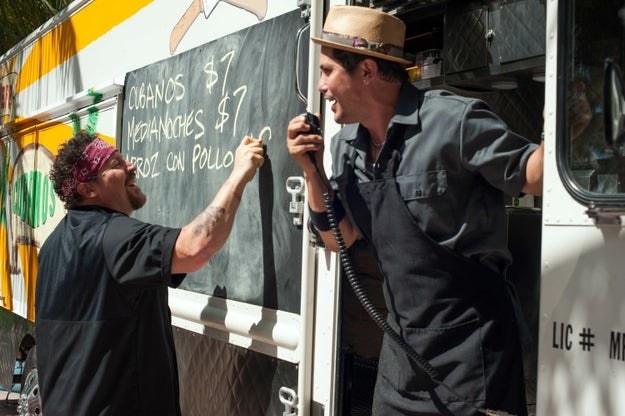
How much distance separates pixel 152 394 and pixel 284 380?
503 mm

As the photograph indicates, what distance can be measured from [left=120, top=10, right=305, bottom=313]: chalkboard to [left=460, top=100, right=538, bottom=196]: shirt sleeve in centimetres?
105

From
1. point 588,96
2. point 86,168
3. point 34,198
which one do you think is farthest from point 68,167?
point 34,198

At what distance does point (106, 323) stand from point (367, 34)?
1455 mm

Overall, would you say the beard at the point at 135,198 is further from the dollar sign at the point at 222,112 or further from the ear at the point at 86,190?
the dollar sign at the point at 222,112

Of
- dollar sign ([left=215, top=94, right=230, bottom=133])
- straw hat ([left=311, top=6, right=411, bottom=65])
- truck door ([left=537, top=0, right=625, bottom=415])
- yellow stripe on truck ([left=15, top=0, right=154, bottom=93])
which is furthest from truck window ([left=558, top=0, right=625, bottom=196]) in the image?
yellow stripe on truck ([left=15, top=0, right=154, bottom=93])

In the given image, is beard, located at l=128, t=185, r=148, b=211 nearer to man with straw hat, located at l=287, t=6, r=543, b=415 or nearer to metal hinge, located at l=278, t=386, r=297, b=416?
metal hinge, located at l=278, t=386, r=297, b=416

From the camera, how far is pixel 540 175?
7.12 ft

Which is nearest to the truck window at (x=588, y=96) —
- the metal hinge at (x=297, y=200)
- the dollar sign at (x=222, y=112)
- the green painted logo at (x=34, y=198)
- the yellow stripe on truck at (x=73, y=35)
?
the metal hinge at (x=297, y=200)

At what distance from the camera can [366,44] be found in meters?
2.49

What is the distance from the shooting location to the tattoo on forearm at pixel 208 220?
2.96 metres

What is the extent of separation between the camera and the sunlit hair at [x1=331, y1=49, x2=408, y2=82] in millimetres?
2523

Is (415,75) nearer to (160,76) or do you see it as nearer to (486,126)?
(486,126)

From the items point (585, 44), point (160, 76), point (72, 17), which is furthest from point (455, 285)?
point (72, 17)

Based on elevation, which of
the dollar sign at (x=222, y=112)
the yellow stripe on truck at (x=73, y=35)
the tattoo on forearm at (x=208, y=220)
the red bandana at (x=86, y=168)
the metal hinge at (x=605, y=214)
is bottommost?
the tattoo on forearm at (x=208, y=220)
